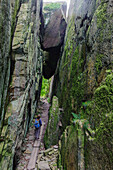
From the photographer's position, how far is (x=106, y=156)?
2.32 m

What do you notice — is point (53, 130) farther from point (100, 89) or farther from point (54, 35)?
point (54, 35)

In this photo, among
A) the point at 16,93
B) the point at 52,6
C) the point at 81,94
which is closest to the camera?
the point at 81,94

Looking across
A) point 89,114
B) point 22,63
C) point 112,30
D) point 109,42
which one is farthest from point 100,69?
point 22,63

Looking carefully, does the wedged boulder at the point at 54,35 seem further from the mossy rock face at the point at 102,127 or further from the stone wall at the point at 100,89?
the mossy rock face at the point at 102,127

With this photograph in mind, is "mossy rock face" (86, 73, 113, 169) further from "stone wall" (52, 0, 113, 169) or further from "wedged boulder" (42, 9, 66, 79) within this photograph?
"wedged boulder" (42, 9, 66, 79)

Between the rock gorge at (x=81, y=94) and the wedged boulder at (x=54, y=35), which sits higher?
the wedged boulder at (x=54, y=35)

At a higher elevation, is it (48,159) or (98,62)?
(98,62)

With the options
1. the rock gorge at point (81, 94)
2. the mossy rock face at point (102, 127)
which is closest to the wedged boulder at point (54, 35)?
the rock gorge at point (81, 94)


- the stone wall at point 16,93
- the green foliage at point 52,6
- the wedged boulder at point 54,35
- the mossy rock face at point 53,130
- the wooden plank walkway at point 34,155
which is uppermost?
the green foliage at point 52,6

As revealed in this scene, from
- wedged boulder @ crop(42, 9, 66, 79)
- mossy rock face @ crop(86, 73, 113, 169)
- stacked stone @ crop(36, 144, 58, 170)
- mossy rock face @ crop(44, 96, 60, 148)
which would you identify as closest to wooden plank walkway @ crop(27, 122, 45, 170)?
stacked stone @ crop(36, 144, 58, 170)

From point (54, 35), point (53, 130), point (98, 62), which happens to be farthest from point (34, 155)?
point (54, 35)

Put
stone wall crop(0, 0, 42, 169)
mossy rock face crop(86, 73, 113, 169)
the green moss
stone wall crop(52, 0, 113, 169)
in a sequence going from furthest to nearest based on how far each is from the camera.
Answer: stone wall crop(0, 0, 42, 169)
the green moss
stone wall crop(52, 0, 113, 169)
mossy rock face crop(86, 73, 113, 169)

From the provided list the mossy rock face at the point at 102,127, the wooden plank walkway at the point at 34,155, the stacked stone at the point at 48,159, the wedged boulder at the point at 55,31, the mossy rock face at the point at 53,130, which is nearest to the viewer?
the mossy rock face at the point at 102,127

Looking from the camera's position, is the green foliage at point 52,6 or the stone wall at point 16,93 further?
the green foliage at point 52,6
